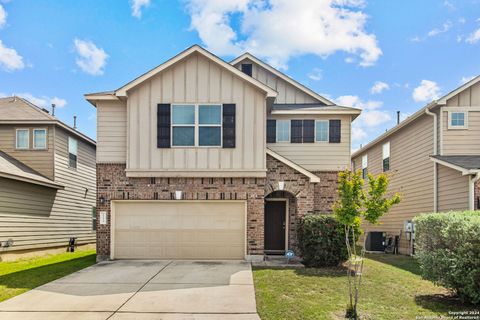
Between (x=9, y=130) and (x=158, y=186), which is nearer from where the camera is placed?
(x=158, y=186)

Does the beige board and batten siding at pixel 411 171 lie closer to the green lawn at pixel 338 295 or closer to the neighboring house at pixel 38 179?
the green lawn at pixel 338 295

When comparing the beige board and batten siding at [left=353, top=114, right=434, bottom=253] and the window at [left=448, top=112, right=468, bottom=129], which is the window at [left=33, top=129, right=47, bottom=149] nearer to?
the beige board and batten siding at [left=353, top=114, right=434, bottom=253]

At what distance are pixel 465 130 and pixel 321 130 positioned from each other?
5.09 meters

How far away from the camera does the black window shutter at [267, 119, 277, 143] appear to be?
1383cm

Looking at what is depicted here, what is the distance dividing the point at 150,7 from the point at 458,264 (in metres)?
11.2

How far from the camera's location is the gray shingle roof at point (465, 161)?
37.0 feet

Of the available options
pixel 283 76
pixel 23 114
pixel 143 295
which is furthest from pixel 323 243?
pixel 23 114

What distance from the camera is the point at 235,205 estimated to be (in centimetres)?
1205

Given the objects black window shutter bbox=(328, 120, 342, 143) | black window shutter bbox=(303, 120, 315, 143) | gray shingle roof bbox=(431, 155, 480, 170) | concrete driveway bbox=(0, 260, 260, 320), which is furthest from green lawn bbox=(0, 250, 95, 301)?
gray shingle roof bbox=(431, 155, 480, 170)

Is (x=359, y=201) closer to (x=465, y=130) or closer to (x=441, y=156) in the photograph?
(x=441, y=156)

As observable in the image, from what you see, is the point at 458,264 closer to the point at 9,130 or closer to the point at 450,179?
the point at 450,179

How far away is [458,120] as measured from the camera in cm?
1300

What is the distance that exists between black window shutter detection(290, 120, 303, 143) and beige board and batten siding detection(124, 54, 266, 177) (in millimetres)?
2305

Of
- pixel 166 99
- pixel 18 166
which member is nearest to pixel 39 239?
pixel 18 166
